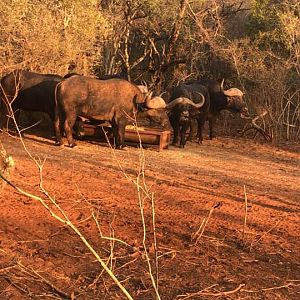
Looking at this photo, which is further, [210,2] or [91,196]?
[210,2]

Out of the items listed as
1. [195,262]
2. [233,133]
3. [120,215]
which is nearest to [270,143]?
[233,133]

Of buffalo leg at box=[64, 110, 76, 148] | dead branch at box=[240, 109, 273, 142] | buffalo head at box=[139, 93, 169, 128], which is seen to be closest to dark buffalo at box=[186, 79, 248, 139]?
dead branch at box=[240, 109, 273, 142]

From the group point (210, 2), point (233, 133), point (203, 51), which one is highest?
point (210, 2)

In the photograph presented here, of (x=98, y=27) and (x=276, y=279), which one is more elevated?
(x=98, y=27)

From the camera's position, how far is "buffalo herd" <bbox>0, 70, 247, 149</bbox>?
13.4m

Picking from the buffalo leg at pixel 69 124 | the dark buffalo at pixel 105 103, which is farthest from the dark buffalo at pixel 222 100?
the buffalo leg at pixel 69 124

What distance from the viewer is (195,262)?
5.74 m

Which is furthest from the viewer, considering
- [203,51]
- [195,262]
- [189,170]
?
[203,51]

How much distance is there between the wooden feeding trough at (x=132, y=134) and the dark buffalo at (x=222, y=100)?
412 centimetres

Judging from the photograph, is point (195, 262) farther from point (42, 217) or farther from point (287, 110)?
point (287, 110)

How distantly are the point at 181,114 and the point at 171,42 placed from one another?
9134mm

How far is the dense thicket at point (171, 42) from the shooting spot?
16.3 metres

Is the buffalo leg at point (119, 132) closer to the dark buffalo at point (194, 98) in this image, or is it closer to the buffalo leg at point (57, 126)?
the buffalo leg at point (57, 126)

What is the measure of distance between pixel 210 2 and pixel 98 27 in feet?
24.9
